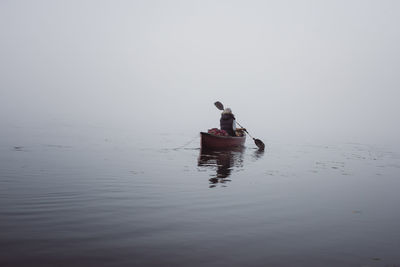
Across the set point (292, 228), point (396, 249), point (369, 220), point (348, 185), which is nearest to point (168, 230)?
point (292, 228)

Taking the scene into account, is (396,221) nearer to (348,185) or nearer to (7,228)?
(348,185)

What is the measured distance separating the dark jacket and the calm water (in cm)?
1057

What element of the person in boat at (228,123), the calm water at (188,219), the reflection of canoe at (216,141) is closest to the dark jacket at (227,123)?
the person in boat at (228,123)

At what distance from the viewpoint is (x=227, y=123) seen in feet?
78.2

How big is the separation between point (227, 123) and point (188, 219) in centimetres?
1726

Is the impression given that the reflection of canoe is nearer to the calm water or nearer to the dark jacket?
the dark jacket

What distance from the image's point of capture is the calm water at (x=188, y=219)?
484 cm

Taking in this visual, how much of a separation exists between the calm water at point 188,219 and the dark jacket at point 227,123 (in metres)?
10.6

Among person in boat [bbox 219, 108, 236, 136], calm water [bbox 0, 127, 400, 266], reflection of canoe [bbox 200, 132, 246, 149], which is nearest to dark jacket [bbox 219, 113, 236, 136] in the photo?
person in boat [bbox 219, 108, 236, 136]

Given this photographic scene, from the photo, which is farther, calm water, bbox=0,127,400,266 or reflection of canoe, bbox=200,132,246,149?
reflection of canoe, bbox=200,132,246,149

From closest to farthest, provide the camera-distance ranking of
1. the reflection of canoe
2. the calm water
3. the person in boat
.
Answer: the calm water
the reflection of canoe
the person in boat

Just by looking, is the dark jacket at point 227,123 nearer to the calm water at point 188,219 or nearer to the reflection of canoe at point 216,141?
the reflection of canoe at point 216,141

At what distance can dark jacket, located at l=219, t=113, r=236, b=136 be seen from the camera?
77.3ft

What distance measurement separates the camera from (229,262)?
15.4 feet
